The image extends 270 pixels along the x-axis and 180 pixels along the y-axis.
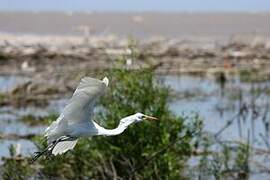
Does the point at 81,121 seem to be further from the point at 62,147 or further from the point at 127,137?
the point at 127,137

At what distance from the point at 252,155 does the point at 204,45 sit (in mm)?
15598

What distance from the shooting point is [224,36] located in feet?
102

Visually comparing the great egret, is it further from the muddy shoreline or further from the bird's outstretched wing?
the muddy shoreline

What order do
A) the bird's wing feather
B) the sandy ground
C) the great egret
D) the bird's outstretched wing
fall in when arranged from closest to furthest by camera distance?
the bird's outstretched wing, the great egret, the bird's wing feather, the sandy ground

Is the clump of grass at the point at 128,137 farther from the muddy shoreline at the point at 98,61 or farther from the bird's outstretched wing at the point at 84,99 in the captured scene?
the muddy shoreline at the point at 98,61

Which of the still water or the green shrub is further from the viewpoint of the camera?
the still water

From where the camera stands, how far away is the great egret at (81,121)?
724 centimetres

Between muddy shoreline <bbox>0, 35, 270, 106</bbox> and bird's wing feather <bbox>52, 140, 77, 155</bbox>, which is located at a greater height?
bird's wing feather <bbox>52, 140, 77, 155</bbox>

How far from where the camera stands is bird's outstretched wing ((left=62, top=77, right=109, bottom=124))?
279 inches

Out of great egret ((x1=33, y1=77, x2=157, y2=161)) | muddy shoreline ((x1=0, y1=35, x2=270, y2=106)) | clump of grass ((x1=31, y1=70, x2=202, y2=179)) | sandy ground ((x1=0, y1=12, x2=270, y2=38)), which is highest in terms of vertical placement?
great egret ((x1=33, y1=77, x2=157, y2=161))

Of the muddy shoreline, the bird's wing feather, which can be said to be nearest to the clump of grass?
the bird's wing feather

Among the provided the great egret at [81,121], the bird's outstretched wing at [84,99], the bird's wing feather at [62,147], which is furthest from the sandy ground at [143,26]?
the bird's outstretched wing at [84,99]

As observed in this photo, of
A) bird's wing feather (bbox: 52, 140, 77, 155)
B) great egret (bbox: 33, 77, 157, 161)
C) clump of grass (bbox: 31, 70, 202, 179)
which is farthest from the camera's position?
clump of grass (bbox: 31, 70, 202, 179)

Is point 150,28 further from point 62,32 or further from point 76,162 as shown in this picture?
point 76,162
